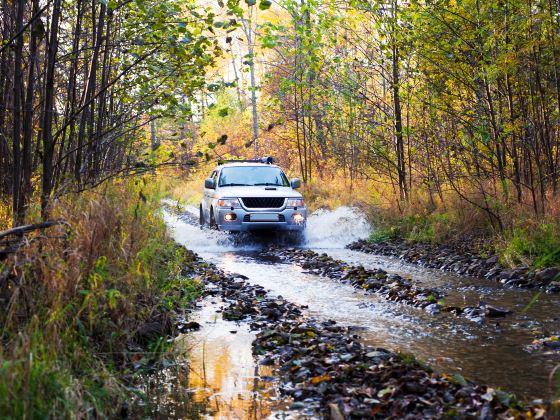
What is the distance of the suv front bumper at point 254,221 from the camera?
14.6 meters

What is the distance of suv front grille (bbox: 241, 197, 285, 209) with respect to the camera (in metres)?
14.8

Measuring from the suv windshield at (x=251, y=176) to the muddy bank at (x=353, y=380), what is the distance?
870 centimetres

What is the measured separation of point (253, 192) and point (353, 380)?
10.1m

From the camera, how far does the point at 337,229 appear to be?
16891 millimetres

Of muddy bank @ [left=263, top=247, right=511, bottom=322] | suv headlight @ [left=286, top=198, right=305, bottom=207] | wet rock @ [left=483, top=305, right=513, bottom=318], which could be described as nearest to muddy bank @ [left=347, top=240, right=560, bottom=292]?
wet rock @ [left=483, top=305, right=513, bottom=318]

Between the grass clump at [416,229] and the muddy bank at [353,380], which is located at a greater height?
the grass clump at [416,229]

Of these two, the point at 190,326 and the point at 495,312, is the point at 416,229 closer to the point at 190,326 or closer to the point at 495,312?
the point at 495,312

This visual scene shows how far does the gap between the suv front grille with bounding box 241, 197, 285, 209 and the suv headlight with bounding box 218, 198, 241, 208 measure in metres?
0.16

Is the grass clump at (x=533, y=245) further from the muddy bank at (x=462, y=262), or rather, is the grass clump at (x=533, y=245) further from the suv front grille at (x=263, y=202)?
the suv front grille at (x=263, y=202)

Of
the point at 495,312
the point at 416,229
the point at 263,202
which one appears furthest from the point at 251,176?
the point at 495,312

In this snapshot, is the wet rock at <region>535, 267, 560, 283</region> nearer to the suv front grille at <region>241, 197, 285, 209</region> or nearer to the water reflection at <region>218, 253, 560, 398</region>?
the water reflection at <region>218, 253, 560, 398</region>

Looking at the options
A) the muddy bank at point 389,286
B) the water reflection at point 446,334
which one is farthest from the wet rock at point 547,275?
the muddy bank at point 389,286

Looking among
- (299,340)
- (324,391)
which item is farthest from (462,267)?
(324,391)

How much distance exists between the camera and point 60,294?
4.98m
